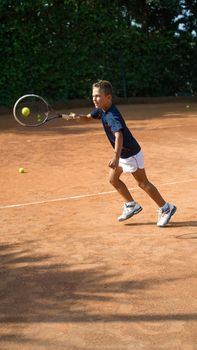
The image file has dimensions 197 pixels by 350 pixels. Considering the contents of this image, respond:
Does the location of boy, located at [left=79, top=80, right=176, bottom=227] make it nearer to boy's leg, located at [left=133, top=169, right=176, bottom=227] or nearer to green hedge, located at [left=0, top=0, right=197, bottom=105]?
boy's leg, located at [left=133, top=169, right=176, bottom=227]

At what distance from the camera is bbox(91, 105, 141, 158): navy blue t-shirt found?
5.23m

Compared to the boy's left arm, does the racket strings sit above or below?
below

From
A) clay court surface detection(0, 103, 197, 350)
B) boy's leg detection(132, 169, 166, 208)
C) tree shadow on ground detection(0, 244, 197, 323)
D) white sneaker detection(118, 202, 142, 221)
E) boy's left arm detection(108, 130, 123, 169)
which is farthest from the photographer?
white sneaker detection(118, 202, 142, 221)

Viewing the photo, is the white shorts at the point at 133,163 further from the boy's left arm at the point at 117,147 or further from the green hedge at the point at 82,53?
the green hedge at the point at 82,53

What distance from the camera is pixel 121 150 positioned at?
539cm

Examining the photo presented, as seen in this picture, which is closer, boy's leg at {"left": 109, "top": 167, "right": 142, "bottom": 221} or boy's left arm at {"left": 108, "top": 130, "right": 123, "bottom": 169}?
boy's left arm at {"left": 108, "top": 130, "right": 123, "bottom": 169}

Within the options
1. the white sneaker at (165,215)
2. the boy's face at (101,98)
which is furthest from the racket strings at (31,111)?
the white sneaker at (165,215)

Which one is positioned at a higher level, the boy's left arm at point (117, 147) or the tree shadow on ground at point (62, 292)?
the boy's left arm at point (117, 147)

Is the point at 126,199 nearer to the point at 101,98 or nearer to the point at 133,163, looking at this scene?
the point at 133,163

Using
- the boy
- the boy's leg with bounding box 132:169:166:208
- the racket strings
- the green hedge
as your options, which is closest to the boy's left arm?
the boy

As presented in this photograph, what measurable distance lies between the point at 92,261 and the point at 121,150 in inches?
55.6

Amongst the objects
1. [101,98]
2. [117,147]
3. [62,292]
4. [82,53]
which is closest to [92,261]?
[62,292]

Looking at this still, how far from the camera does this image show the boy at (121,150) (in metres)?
5.21

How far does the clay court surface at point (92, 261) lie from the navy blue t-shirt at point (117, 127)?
813 millimetres
